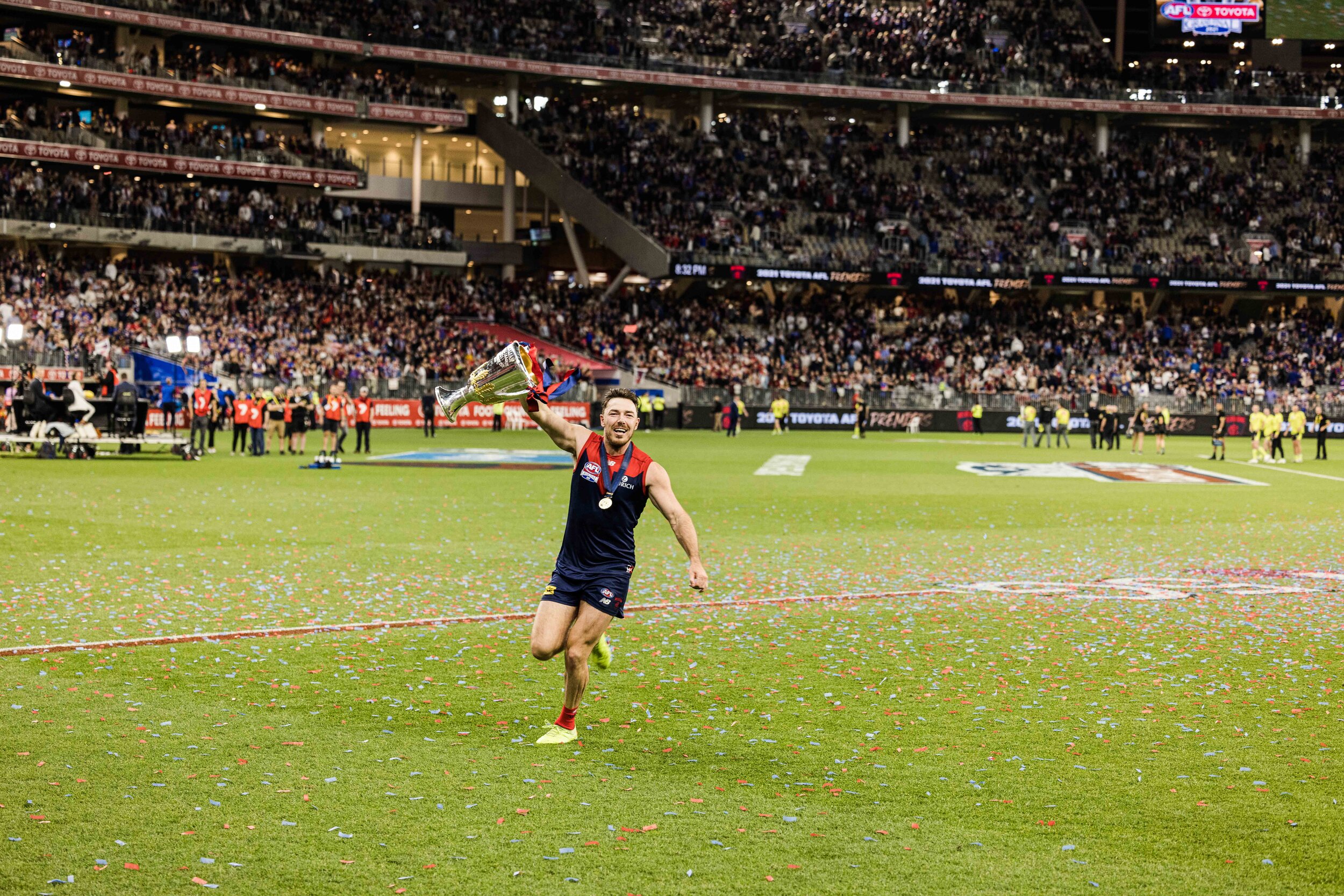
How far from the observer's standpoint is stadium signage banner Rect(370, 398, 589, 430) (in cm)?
5369

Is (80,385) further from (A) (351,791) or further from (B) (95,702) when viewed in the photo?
(A) (351,791)

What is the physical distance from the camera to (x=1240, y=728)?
827cm

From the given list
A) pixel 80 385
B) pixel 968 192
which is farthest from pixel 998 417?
pixel 80 385

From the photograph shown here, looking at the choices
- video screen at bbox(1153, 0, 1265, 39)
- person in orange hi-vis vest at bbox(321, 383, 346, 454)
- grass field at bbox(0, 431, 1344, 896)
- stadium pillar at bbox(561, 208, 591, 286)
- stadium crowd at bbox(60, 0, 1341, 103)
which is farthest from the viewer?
video screen at bbox(1153, 0, 1265, 39)

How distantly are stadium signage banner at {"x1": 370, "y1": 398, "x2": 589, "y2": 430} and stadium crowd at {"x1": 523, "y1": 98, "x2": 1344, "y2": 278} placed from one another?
47.7 feet

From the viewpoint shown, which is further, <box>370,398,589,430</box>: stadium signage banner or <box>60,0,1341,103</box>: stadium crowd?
<box>60,0,1341,103</box>: stadium crowd

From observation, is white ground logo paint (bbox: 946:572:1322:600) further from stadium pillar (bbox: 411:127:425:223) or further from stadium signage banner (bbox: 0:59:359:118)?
stadium pillar (bbox: 411:127:425:223)

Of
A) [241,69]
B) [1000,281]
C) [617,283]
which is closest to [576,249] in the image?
[617,283]

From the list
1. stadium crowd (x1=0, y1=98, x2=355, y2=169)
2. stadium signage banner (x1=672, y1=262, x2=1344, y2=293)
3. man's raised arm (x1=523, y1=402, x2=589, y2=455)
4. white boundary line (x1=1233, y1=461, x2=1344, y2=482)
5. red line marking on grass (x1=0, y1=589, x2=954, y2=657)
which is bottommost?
red line marking on grass (x1=0, y1=589, x2=954, y2=657)

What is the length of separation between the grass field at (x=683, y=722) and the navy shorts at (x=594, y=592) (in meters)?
0.77

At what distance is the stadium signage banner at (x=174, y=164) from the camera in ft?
193

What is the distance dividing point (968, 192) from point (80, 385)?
174 feet

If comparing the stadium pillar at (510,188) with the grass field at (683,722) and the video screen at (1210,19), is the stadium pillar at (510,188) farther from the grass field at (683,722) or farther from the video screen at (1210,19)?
the grass field at (683,722)

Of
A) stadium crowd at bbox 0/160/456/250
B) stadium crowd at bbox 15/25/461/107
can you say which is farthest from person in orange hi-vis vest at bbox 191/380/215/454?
stadium crowd at bbox 15/25/461/107
